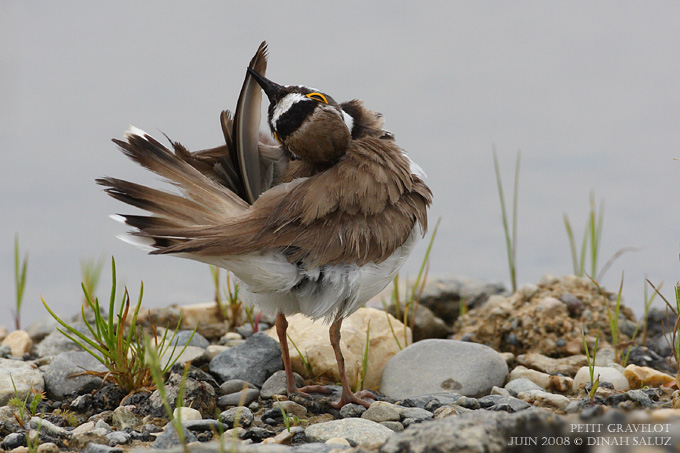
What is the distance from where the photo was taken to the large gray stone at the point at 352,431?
3551 mm

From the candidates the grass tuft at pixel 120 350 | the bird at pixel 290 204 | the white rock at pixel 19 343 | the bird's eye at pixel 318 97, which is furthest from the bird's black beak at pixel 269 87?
the white rock at pixel 19 343

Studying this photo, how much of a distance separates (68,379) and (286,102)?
243 cm

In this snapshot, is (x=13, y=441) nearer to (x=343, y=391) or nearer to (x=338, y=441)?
(x=338, y=441)

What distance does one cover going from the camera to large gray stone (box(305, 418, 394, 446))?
3.55m

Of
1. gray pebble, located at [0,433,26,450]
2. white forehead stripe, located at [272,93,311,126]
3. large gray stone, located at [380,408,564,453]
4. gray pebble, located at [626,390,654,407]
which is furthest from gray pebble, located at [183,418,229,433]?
Result: gray pebble, located at [626,390,654,407]

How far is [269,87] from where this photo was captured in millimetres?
4340

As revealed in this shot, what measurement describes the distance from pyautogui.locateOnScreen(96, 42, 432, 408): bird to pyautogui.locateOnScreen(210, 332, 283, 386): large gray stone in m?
0.37

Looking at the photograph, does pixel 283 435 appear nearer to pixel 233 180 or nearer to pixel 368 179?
pixel 368 179

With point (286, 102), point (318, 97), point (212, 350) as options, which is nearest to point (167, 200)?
point (286, 102)

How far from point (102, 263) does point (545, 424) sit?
19.3 feet

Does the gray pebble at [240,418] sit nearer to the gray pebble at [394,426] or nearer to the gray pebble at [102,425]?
the gray pebble at [102,425]

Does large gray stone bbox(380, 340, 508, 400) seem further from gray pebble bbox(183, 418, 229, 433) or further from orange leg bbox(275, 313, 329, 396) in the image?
gray pebble bbox(183, 418, 229, 433)

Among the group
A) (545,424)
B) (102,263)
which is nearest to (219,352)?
(102,263)

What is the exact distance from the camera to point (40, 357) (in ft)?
19.4
